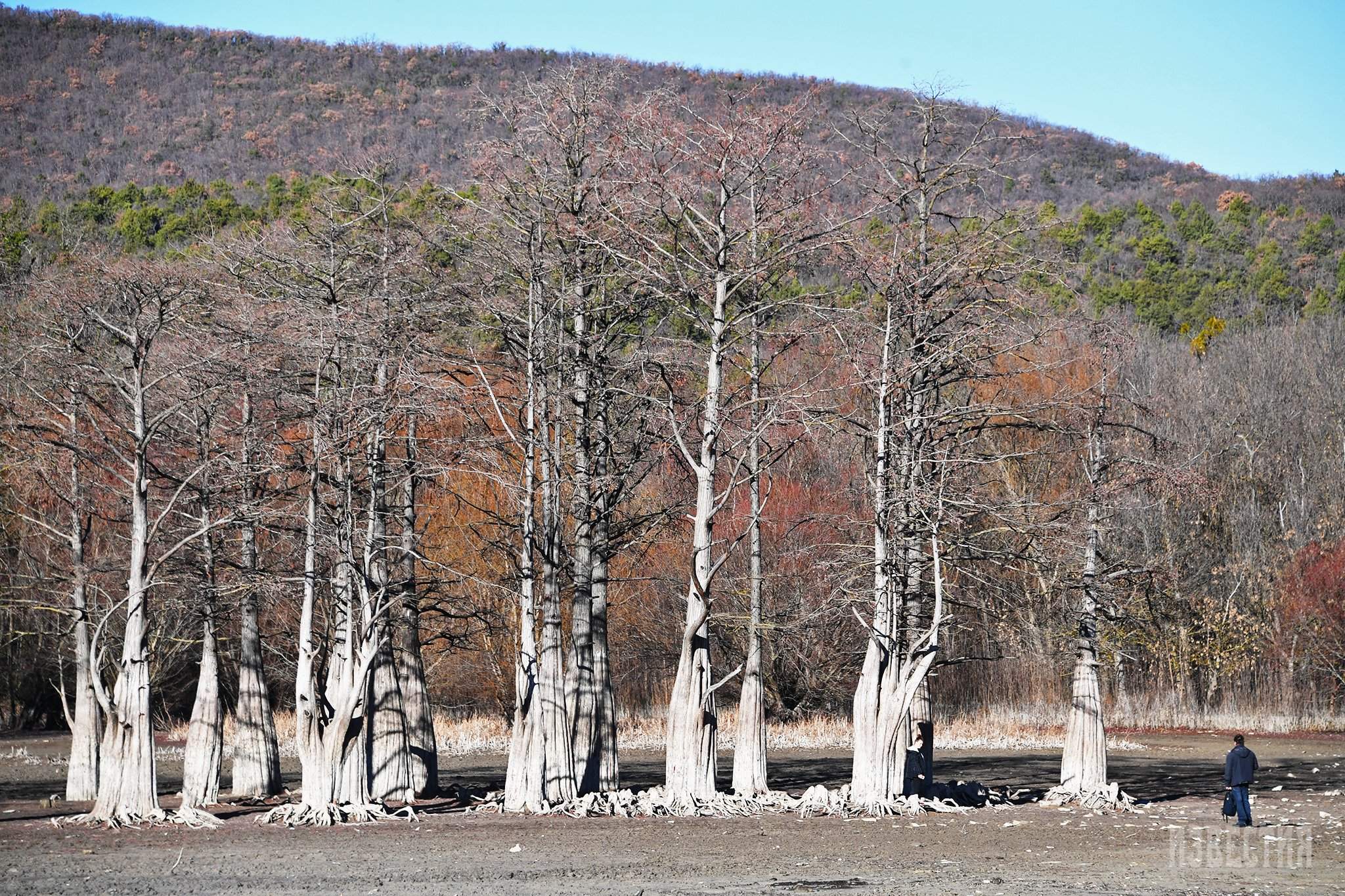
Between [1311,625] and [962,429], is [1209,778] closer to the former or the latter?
[962,429]

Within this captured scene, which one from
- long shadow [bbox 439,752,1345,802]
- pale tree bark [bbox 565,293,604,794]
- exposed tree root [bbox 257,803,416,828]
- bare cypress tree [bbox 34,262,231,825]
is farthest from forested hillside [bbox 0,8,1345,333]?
exposed tree root [bbox 257,803,416,828]

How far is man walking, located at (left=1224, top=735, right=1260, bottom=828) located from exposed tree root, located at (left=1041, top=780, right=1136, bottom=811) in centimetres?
228

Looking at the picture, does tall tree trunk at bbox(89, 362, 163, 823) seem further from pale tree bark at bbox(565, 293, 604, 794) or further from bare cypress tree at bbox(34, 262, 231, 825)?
pale tree bark at bbox(565, 293, 604, 794)

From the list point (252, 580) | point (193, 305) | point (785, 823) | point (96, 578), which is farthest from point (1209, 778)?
point (96, 578)

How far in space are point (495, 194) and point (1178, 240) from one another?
68.8m

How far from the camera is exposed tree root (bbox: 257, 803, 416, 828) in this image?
70.8 feet

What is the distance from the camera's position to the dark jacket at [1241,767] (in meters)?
20.3

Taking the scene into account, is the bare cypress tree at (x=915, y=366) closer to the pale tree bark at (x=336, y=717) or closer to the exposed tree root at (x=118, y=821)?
the pale tree bark at (x=336, y=717)

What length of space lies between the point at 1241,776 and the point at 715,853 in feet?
25.8

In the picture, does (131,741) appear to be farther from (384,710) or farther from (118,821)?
(384,710)

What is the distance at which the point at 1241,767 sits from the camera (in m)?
20.3

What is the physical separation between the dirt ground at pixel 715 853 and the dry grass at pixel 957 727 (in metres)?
12.2

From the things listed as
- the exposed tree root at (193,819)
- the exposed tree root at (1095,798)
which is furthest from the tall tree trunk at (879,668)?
the exposed tree root at (193,819)

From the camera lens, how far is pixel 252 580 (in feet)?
77.7
